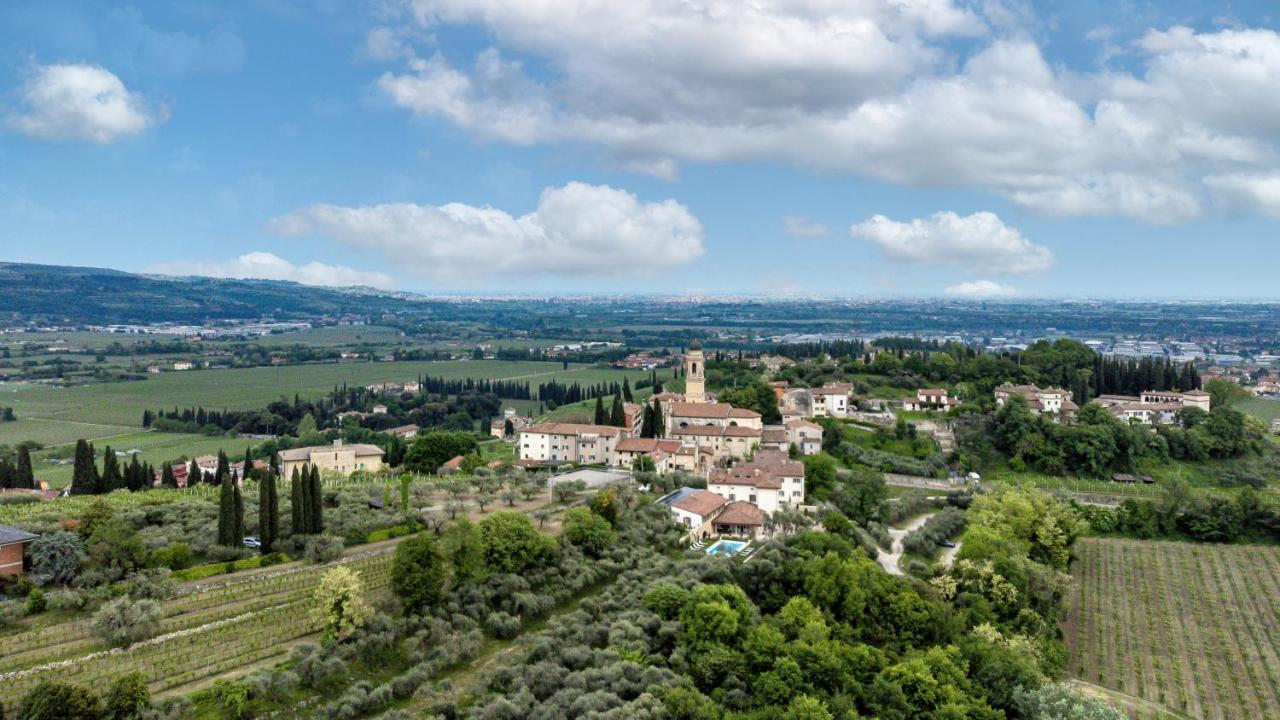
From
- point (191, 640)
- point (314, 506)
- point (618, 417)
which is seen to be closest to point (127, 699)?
point (191, 640)

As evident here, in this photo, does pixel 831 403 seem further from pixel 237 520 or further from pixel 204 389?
pixel 204 389

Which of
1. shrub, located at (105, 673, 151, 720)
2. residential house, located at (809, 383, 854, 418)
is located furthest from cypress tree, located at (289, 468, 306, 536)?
residential house, located at (809, 383, 854, 418)

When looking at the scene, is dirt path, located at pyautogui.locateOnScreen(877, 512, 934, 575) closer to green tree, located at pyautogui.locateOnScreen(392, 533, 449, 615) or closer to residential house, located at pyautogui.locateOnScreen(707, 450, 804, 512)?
residential house, located at pyautogui.locateOnScreen(707, 450, 804, 512)

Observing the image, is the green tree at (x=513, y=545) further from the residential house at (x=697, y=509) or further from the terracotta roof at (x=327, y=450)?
the terracotta roof at (x=327, y=450)

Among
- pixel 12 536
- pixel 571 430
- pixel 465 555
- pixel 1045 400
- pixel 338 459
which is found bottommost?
pixel 338 459

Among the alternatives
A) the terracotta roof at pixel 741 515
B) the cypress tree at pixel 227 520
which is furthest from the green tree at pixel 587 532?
the cypress tree at pixel 227 520
